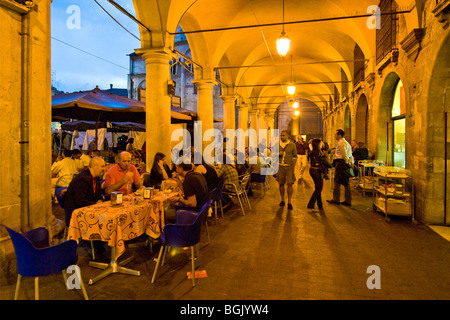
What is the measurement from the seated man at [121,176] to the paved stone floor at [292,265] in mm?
909

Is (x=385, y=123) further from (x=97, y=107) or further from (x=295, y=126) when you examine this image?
(x=295, y=126)

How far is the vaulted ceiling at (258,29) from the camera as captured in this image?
6.69 m

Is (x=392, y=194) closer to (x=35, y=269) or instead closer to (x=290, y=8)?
(x=35, y=269)

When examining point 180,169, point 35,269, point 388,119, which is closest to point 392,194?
point 388,119

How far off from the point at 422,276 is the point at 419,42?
14.0 ft

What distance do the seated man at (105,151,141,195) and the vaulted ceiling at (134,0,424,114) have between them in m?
3.72

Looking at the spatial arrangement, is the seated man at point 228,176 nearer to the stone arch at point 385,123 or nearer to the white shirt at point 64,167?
the white shirt at point 64,167

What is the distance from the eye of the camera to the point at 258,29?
11578 mm

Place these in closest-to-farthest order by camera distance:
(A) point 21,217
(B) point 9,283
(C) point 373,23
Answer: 1. (B) point 9,283
2. (A) point 21,217
3. (C) point 373,23

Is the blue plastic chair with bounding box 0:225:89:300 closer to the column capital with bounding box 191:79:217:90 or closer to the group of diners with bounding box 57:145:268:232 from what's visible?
the group of diners with bounding box 57:145:268:232

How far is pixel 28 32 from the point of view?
10.9ft

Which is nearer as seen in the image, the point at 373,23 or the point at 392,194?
the point at 392,194

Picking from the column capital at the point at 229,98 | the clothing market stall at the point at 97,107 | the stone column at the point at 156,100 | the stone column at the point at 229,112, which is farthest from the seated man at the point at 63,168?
the column capital at the point at 229,98

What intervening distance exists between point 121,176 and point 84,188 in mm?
838
